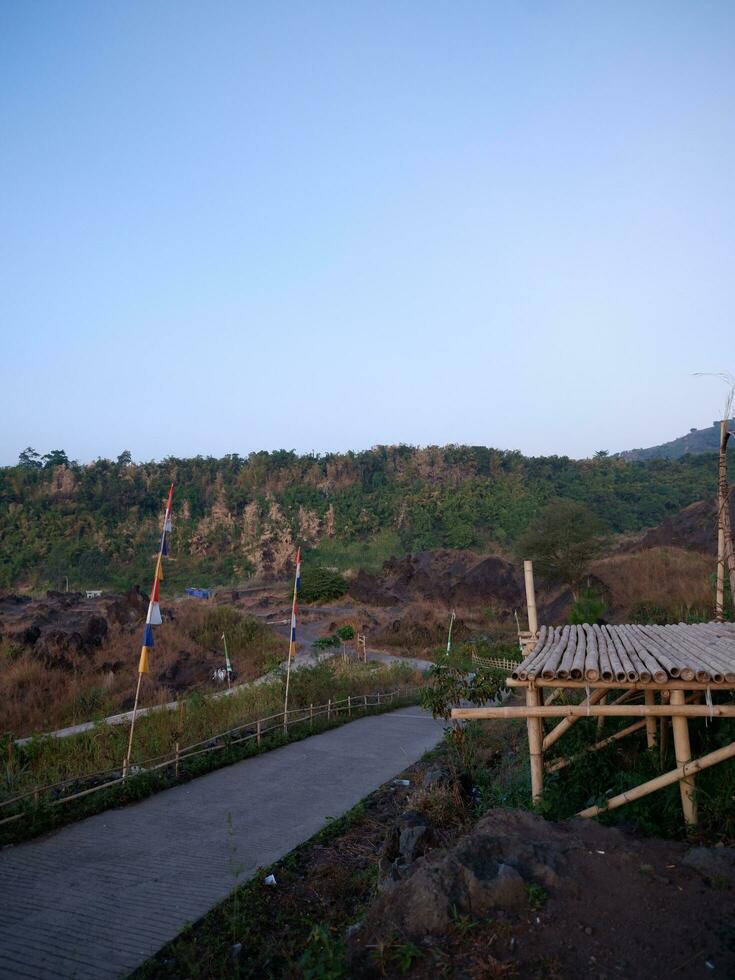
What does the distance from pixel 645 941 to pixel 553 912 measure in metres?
0.52

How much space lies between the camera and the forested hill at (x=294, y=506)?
5362 cm

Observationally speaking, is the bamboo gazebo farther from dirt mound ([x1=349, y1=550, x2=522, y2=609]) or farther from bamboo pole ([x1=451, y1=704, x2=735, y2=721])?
dirt mound ([x1=349, y1=550, x2=522, y2=609])

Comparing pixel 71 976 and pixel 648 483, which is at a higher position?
pixel 648 483

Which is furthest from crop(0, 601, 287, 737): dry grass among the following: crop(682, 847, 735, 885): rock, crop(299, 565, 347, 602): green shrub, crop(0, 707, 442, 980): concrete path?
crop(682, 847, 735, 885): rock

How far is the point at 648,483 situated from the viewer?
2274 inches

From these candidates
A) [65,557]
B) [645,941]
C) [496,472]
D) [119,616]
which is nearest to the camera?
[645,941]

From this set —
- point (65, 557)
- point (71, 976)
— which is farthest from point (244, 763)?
point (65, 557)

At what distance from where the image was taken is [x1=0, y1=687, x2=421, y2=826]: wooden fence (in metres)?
8.40

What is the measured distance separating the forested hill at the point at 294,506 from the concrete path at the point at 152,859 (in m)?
42.3

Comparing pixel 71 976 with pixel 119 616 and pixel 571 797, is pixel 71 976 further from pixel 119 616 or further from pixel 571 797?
pixel 119 616

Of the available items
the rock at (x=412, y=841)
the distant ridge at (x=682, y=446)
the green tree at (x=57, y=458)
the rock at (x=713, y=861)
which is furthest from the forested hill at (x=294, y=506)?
the distant ridge at (x=682, y=446)

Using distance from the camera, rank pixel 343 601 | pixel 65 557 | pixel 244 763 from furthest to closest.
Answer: pixel 65 557 < pixel 343 601 < pixel 244 763

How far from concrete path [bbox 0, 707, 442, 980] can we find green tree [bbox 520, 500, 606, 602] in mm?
21361

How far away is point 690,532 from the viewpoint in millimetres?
32812
